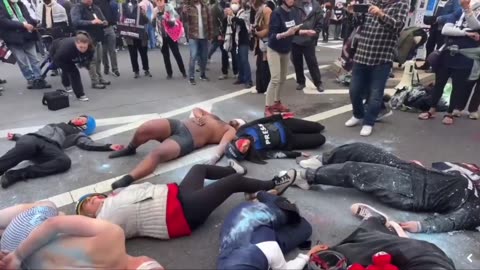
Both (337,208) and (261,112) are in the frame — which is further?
(261,112)

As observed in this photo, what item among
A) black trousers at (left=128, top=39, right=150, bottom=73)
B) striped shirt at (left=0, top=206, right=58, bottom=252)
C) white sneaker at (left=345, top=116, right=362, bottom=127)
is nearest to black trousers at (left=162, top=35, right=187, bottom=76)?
black trousers at (left=128, top=39, right=150, bottom=73)

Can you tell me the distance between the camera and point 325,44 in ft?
36.7

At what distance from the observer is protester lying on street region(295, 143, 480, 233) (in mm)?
2785

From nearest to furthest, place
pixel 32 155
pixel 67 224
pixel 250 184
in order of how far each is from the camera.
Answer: pixel 67 224, pixel 250 184, pixel 32 155

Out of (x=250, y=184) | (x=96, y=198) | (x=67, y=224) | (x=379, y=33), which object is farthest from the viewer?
(x=379, y=33)

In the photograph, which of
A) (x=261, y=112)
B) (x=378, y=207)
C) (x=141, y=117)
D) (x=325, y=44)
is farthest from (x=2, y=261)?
(x=325, y=44)

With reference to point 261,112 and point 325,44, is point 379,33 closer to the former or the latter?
point 261,112

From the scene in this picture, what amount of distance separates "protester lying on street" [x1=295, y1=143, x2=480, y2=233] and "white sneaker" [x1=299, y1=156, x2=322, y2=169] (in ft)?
0.94

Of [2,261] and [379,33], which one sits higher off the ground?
[379,33]

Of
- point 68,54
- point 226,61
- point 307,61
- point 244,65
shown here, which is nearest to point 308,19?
point 307,61

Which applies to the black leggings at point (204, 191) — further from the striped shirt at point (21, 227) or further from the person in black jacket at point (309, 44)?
the person in black jacket at point (309, 44)

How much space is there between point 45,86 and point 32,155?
3.65m

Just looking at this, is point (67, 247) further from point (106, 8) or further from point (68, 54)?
point (106, 8)

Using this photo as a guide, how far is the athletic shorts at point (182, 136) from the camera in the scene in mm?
3947
